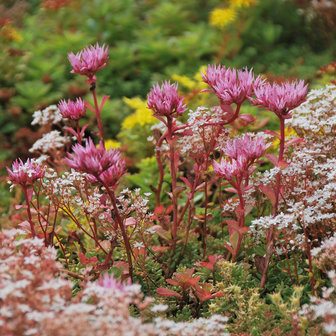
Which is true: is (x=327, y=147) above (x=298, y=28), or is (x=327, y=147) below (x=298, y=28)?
below

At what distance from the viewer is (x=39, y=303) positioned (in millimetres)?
1147

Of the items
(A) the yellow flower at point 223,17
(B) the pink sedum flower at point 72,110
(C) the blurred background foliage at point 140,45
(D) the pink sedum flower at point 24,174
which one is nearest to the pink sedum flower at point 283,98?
(B) the pink sedum flower at point 72,110

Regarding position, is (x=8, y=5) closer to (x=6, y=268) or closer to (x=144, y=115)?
(x=144, y=115)

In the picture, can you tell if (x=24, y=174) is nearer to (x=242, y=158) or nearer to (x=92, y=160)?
(x=92, y=160)

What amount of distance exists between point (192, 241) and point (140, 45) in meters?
2.69

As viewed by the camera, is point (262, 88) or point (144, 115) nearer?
point (262, 88)

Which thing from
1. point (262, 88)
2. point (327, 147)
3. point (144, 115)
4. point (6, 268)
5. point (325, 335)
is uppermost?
point (144, 115)

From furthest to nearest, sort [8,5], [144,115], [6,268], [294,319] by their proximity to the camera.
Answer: [8,5], [144,115], [294,319], [6,268]

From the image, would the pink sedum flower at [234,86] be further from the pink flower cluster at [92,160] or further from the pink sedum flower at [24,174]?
the pink sedum flower at [24,174]

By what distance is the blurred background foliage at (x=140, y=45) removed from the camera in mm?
3730

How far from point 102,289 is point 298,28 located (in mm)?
4505

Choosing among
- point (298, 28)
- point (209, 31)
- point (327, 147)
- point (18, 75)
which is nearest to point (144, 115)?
point (327, 147)

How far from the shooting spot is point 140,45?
424cm

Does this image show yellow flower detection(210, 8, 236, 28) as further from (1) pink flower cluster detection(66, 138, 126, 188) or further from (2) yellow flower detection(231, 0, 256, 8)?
(1) pink flower cluster detection(66, 138, 126, 188)
